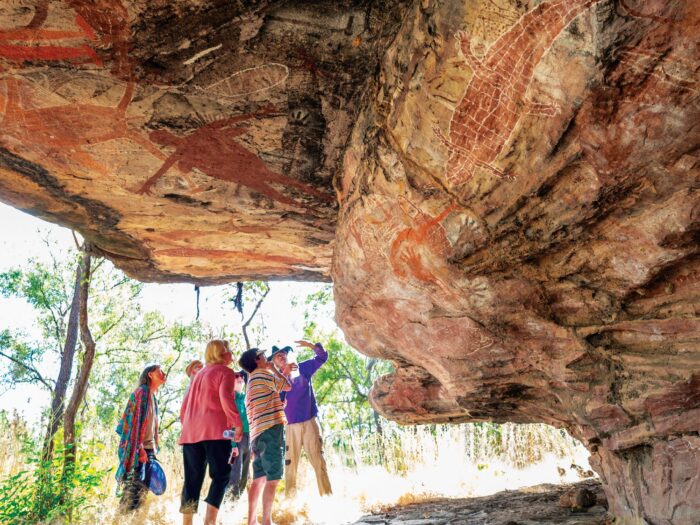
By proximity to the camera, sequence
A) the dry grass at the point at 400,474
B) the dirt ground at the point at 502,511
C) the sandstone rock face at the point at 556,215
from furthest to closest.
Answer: the dry grass at the point at 400,474 < the dirt ground at the point at 502,511 < the sandstone rock face at the point at 556,215

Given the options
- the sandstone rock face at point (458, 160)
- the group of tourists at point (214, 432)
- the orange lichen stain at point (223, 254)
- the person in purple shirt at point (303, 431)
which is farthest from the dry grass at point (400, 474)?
the orange lichen stain at point (223, 254)

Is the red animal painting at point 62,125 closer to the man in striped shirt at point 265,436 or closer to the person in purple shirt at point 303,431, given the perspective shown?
the man in striped shirt at point 265,436

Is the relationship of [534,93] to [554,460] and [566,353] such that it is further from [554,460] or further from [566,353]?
[554,460]

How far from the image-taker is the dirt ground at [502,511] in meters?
3.53

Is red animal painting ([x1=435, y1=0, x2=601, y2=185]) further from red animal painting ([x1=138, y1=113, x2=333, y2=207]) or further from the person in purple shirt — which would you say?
the person in purple shirt

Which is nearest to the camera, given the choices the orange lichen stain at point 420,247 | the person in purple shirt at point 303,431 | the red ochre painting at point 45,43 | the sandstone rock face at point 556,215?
the sandstone rock face at point 556,215

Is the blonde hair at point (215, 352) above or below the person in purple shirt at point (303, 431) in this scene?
above

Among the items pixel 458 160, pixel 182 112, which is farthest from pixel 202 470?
pixel 458 160

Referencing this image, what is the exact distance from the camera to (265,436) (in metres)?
3.74

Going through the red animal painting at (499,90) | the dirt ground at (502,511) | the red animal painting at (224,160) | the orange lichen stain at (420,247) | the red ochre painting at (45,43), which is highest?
the red ochre painting at (45,43)

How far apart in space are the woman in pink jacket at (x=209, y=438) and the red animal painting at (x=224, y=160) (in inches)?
56.2

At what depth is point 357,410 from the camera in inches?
716

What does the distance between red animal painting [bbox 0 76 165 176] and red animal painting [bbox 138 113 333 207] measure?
6.2 inches

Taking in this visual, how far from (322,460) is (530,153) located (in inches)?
173
